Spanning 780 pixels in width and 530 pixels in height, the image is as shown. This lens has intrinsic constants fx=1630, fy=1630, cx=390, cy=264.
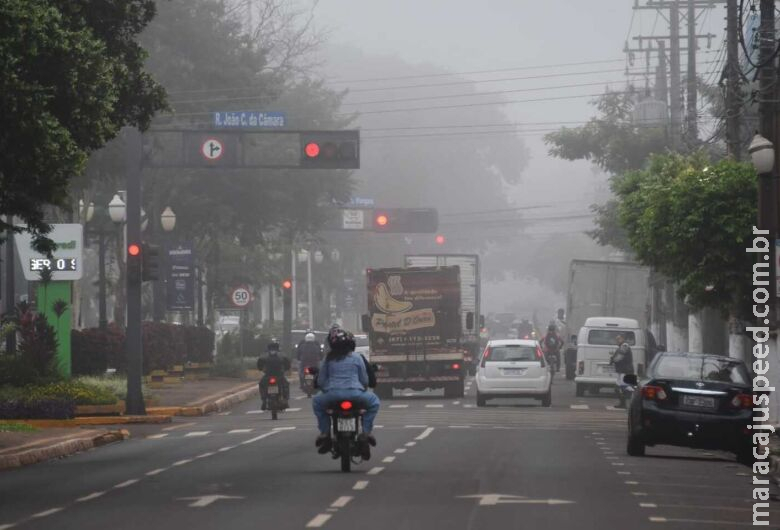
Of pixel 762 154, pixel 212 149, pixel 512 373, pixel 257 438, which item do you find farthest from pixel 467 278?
pixel 762 154

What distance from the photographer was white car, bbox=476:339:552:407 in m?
40.4

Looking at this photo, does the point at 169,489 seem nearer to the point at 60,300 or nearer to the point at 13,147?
the point at 13,147

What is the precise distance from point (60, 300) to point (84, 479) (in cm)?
1740

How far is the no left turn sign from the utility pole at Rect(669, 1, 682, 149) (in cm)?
2432

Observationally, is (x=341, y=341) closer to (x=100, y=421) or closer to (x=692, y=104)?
(x=100, y=421)

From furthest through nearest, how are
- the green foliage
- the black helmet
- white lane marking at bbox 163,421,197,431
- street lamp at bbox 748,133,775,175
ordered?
white lane marking at bbox 163,421,197,431 < the green foliage < street lamp at bbox 748,133,775,175 < the black helmet

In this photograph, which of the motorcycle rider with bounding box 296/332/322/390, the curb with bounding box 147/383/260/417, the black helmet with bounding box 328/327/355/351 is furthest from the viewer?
the motorcycle rider with bounding box 296/332/322/390

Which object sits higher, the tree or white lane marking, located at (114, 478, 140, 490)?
the tree

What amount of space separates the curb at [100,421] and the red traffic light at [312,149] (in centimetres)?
662

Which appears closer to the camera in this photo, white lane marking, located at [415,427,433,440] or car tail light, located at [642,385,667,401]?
car tail light, located at [642,385,667,401]

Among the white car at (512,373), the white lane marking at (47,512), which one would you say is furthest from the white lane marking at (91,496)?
the white car at (512,373)

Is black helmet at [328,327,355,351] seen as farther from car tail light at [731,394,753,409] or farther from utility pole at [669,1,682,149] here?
utility pole at [669,1,682,149]

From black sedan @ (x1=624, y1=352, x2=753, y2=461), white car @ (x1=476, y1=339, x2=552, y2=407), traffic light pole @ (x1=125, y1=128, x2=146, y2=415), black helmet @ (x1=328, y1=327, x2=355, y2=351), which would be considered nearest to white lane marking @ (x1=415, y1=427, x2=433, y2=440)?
black sedan @ (x1=624, y1=352, x2=753, y2=461)

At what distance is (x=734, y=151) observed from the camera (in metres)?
33.1
